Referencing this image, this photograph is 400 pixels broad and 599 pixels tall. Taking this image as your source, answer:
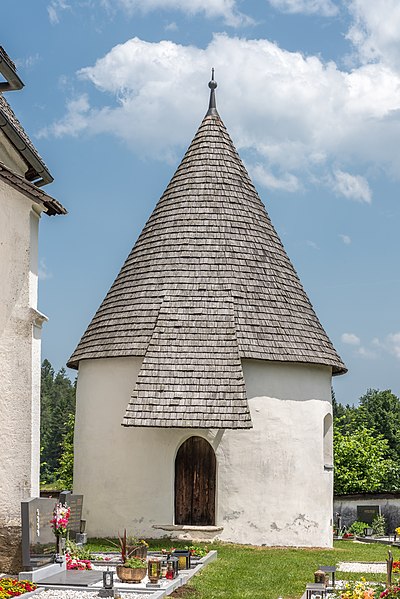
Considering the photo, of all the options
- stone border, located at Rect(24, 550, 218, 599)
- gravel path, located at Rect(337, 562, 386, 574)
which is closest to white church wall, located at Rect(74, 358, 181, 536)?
gravel path, located at Rect(337, 562, 386, 574)

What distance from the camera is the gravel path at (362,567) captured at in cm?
1992

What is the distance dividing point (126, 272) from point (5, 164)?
9871 millimetres

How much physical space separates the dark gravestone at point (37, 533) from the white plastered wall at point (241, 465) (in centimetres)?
790

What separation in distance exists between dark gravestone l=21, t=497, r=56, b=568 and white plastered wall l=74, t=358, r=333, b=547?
7896mm

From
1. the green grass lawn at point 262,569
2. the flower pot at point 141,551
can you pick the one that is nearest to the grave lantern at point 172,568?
the green grass lawn at point 262,569

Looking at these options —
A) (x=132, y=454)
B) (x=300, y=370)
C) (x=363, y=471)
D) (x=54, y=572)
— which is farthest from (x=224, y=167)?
(x=363, y=471)

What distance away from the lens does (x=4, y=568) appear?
1585cm

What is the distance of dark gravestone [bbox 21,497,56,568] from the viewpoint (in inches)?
619

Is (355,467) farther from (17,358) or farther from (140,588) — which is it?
(17,358)

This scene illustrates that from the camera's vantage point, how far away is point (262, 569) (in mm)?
19453

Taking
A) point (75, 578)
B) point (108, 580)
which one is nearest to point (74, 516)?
point (75, 578)

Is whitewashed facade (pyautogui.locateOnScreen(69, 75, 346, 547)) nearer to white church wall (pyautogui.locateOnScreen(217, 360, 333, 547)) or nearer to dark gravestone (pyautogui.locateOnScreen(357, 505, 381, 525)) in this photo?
white church wall (pyautogui.locateOnScreen(217, 360, 333, 547))

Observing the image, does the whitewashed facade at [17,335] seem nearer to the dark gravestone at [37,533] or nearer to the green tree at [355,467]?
the dark gravestone at [37,533]

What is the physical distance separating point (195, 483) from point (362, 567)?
5571 mm
